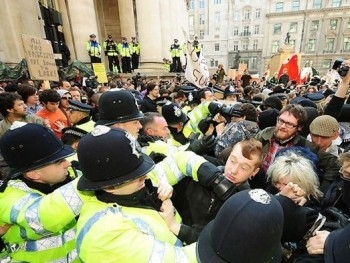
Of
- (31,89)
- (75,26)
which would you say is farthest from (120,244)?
(75,26)

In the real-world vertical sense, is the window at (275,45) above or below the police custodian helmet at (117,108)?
above

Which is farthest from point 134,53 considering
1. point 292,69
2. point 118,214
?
point 118,214

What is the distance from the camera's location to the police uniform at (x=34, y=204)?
3.96 ft

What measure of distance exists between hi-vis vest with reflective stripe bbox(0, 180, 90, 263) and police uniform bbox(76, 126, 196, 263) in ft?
0.50

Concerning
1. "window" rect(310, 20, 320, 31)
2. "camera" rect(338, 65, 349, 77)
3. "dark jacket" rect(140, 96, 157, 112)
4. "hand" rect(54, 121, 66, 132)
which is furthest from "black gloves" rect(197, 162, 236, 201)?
"window" rect(310, 20, 320, 31)

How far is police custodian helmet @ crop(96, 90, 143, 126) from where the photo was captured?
2.05m

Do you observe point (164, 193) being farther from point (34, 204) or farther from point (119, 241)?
point (34, 204)

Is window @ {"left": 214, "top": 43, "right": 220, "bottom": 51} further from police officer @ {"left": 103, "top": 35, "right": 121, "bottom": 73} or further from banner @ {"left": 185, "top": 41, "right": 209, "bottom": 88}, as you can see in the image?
banner @ {"left": 185, "top": 41, "right": 209, "bottom": 88}

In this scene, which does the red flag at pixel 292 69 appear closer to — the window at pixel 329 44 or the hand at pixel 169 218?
the hand at pixel 169 218

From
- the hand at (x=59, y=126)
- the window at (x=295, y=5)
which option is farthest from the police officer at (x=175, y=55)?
the window at (x=295, y=5)

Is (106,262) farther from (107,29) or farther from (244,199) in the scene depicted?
(107,29)

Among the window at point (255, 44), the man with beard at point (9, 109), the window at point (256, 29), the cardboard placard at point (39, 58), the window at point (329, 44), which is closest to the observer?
A: the man with beard at point (9, 109)

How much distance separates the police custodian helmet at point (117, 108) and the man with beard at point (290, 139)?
1535mm

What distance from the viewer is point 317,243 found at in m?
1.24
